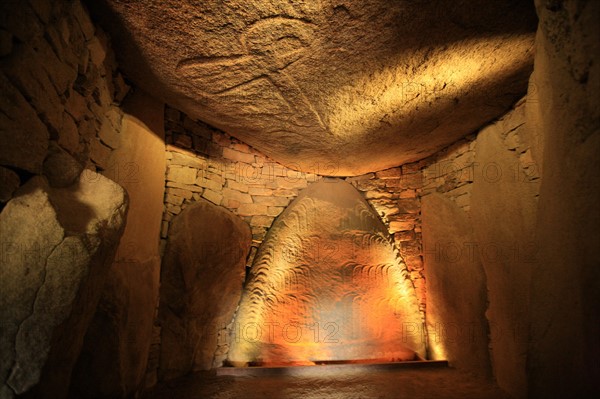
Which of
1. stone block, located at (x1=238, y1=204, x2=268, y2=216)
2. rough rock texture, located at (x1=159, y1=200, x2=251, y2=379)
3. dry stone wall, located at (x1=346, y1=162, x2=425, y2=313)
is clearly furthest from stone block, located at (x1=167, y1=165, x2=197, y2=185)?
dry stone wall, located at (x1=346, y1=162, x2=425, y2=313)

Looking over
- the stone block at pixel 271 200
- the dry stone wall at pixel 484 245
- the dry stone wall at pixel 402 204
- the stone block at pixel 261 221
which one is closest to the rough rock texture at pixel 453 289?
the dry stone wall at pixel 484 245

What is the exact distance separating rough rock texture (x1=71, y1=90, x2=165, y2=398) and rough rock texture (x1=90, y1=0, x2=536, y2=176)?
448 millimetres

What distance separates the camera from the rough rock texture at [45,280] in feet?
4.18

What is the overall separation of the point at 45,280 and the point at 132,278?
3.84 feet

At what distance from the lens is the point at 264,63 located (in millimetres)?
2396

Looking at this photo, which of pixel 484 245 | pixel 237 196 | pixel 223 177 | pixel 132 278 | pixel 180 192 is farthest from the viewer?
pixel 237 196

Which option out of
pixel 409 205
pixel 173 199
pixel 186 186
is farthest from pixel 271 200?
pixel 409 205

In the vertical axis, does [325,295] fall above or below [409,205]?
below

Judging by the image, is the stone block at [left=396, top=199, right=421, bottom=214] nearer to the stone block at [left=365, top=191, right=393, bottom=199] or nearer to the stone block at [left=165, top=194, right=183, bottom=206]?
the stone block at [left=365, top=191, right=393, bottom=199]

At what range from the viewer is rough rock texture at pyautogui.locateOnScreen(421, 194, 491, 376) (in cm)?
321

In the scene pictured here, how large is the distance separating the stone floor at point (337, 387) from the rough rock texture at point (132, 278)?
52cm

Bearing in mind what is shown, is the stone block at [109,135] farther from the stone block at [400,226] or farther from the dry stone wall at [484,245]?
the stone block at [400,226]

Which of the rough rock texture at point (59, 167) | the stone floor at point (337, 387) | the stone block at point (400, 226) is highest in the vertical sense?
the stone block at point (400, 226)

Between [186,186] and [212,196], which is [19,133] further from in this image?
[212,196]
